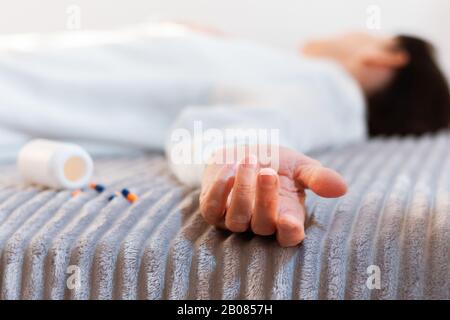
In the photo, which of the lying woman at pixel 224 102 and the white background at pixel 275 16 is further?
the white background at pixel 275 16

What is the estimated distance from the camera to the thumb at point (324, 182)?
504 mm

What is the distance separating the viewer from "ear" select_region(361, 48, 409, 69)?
Result: 1.24 m

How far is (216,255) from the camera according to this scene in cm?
49

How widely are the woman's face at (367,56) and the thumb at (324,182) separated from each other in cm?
77

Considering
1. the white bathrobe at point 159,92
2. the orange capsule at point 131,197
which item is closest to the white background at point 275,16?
the white bathrobe at point 159,92

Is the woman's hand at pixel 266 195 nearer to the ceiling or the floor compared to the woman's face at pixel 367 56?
nearer to the floor

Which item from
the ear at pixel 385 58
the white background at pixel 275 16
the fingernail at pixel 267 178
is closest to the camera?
the fingernail at pixel 267 178

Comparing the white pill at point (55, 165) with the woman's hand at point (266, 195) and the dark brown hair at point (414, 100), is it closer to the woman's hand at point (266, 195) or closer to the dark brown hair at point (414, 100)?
the woman's hand at point (266, 195)

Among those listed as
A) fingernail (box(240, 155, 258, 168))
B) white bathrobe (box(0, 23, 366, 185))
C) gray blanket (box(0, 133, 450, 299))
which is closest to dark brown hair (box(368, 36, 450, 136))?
white bathrobe (box(0, 23, 366, 185))

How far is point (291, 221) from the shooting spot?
0.46m

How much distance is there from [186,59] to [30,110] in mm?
301

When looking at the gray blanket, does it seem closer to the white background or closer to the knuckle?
the knuckle

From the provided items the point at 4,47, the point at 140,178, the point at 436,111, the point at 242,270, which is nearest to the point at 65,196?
the point at 140,178
